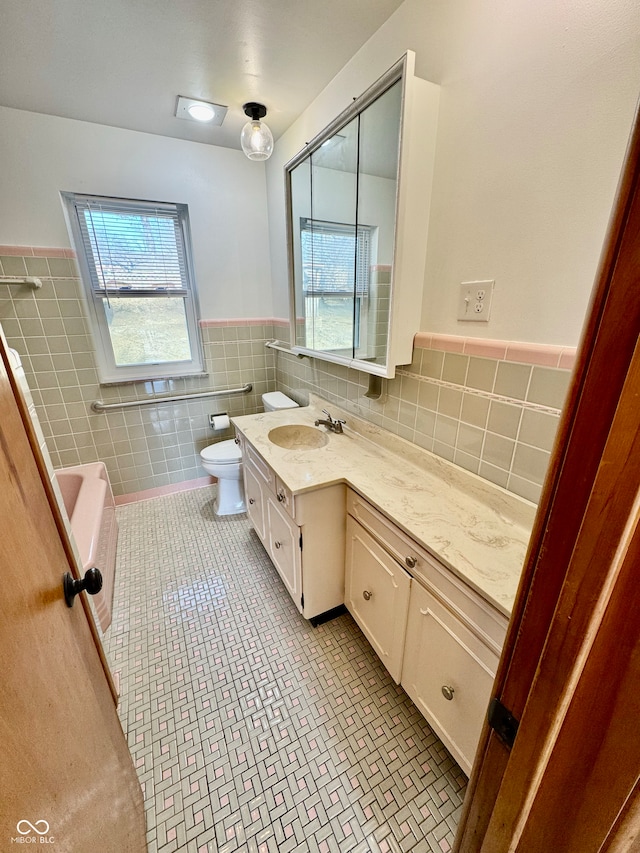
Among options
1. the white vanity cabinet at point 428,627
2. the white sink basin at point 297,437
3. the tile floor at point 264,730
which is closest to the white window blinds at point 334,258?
the white sink basin at point 297,437

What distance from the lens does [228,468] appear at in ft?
7.49

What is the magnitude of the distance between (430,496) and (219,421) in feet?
6.24

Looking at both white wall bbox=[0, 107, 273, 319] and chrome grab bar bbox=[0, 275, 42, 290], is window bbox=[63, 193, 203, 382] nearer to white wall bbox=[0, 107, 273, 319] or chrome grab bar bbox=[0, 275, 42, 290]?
white wall bbox=[0, 107, 273, 319]

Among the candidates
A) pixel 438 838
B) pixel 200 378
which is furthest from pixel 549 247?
pixel 200 378

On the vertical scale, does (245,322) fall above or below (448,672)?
above

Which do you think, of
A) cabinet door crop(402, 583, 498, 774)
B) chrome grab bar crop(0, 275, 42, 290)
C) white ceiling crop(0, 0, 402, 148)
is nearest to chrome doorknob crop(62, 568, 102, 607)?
cabinet door crop(402, 583, 498, 774)

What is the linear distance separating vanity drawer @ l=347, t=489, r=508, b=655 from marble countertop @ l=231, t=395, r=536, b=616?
0.04 metres

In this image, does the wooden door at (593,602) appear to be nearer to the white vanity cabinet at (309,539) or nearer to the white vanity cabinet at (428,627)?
the white vanity cabinet at (428,627)

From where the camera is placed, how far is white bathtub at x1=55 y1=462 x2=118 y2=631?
4.98 ft

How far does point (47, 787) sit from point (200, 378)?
2388mm

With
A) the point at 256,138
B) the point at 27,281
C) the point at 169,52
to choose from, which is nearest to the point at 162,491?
the point at 27,281

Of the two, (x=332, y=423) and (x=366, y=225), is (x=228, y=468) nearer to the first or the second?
(x=332, y=423)

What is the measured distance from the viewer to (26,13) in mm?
1163

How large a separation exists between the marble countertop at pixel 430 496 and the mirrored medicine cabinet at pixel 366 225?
400mm
